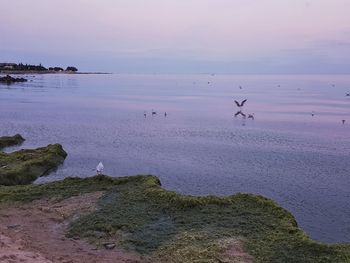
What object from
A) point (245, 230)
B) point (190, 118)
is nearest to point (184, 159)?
point (245, 230)

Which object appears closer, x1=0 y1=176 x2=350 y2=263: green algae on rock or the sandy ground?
the sandy ground

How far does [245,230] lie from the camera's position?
14.8 m

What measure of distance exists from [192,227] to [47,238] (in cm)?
466

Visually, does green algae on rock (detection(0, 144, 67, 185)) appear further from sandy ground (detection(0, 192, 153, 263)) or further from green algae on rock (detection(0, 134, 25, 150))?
green algae on rock (detection(0, 134, 25, 150))

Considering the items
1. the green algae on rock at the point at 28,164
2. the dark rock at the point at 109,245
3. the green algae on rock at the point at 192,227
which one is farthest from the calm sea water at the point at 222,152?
the dark rock at the point at 109,245

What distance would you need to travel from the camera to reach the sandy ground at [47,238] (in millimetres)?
12930

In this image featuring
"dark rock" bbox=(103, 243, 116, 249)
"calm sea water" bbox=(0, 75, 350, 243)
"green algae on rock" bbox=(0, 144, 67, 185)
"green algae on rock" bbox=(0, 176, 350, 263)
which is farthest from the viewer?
"green algae on rock" bbox=(0, 144, 67, 185)

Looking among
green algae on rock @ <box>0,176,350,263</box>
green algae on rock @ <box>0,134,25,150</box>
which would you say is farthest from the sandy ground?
green algae on rock @ <box>0,134,25,150</box>

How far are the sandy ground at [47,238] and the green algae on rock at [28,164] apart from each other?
6.15 m

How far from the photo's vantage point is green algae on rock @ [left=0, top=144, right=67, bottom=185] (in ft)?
78.9

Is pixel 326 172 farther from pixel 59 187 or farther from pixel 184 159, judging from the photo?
pixel 59 187

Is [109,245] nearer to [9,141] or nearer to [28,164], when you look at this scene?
[28,164]

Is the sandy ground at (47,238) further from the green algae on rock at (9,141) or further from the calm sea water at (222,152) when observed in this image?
the green algae on rock at (9,141)

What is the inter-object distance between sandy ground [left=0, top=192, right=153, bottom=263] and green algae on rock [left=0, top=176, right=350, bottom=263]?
1.77 ft
